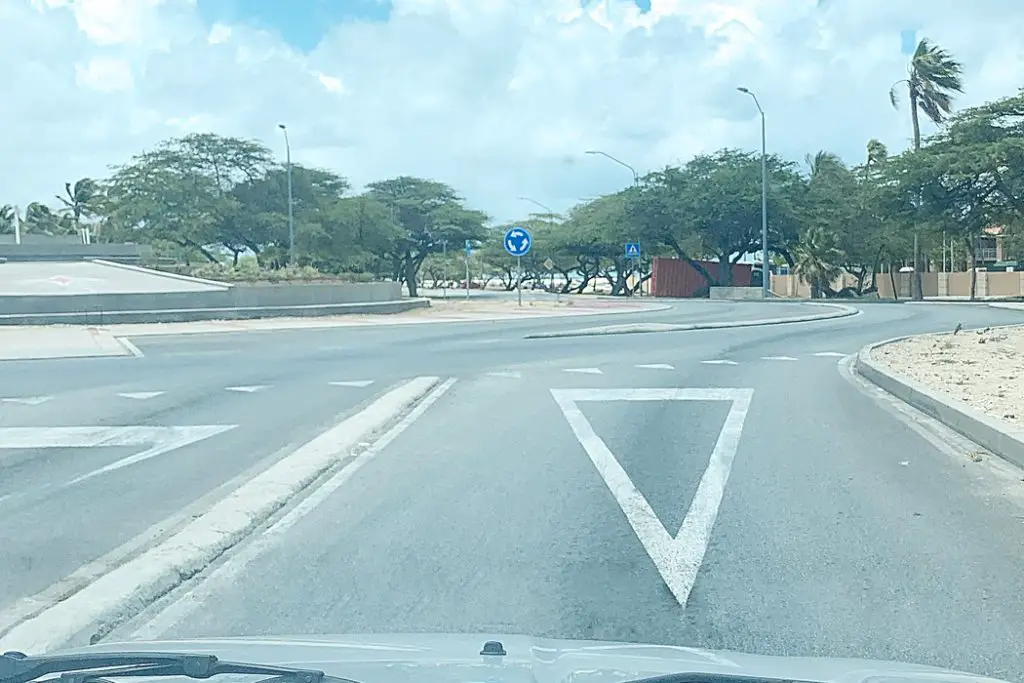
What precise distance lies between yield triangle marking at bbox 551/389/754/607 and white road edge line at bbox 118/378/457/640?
2180 mm

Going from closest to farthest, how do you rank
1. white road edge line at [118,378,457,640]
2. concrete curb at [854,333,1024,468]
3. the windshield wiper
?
1. the windshield wiper
2. white road edge line at [118,378,457,640]
3. concrete curb at [854,333,1024,468]

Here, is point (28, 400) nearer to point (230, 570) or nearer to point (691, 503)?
point (230, 570)

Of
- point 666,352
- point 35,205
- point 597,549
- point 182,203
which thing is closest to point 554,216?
point 182,203

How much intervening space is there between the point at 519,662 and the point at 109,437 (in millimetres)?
9329

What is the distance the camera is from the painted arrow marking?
1129 centimetres

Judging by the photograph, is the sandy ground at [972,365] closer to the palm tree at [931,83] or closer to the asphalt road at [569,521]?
the asphalt road at [569,521]

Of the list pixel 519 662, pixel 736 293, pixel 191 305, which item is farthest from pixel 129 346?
pixel 736 293

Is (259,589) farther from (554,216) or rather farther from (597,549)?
(554,216)

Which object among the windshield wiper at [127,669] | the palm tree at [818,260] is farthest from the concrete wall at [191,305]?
the palm tree at [818,260]

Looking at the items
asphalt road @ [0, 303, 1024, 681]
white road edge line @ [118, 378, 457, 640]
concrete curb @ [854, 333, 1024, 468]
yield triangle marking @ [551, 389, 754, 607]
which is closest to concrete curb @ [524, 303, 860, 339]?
concrete curb @ [854, 333, 1024, 468]

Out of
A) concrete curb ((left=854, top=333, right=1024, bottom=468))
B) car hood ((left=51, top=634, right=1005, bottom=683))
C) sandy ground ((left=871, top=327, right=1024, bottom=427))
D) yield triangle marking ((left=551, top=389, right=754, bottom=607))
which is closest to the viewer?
car hood ((left=51, top=634, right=1005, bottom=683))

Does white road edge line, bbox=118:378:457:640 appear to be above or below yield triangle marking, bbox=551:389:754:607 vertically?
above

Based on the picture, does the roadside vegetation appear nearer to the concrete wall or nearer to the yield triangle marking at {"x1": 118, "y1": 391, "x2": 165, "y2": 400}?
the concrete wall

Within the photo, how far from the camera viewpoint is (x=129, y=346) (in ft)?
78.9
